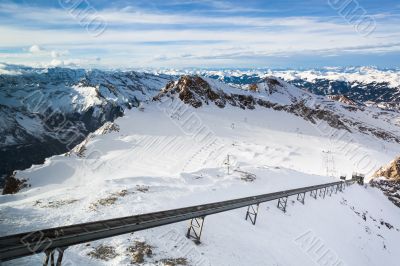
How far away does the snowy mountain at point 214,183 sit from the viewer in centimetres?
2392

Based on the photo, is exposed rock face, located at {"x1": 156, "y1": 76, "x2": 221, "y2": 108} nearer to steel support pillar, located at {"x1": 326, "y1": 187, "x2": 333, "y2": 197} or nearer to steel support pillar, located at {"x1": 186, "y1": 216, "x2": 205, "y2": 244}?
steel support pillar, located at {"x1": 326, "y1": 187, "x2": 333, "y2": 197}

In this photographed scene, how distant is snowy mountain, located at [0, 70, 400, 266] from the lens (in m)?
23.9

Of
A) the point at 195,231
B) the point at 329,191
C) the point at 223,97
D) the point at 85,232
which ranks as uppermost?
the point at 223,97

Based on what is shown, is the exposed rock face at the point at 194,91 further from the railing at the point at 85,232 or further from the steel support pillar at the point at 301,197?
the railing at the point at 85,232

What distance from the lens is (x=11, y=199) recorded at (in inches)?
1312

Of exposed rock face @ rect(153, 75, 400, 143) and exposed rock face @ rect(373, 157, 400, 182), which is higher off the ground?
exposed rock face @ rect(153, 75, 400, 143)

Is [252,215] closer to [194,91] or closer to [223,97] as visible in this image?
[194,91]

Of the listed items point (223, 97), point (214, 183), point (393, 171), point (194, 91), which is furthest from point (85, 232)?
point (223, 97)

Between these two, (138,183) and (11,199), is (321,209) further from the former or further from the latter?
(11,199)

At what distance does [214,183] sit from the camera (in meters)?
40.2

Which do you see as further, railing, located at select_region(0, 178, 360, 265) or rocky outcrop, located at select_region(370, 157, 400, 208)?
rocky outcrop, located at select_region(370, 157, 400, 208)

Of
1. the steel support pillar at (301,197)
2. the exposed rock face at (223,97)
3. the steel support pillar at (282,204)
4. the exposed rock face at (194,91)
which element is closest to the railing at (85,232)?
the steel support pillar at (282,204)

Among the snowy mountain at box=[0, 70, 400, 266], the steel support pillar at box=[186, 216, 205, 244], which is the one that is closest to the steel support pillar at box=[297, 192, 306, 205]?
the snowy mountain at box=[0, 70, 400, 266]

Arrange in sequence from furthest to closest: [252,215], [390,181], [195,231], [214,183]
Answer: [390,181], [214,183], [252,215], [195,231]
